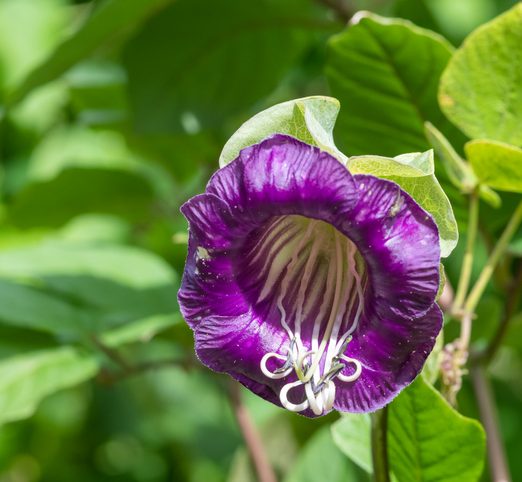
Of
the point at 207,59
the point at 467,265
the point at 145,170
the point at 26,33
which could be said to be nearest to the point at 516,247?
the point at 467,265

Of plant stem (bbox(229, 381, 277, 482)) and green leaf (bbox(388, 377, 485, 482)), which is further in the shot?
plant stem (bbox(229, 381, 277, 482))

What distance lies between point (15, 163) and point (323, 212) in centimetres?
134

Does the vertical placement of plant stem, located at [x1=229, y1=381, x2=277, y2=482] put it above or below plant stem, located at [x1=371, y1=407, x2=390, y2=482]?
below

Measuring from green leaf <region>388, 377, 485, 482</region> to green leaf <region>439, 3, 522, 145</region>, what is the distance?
243 millimetres

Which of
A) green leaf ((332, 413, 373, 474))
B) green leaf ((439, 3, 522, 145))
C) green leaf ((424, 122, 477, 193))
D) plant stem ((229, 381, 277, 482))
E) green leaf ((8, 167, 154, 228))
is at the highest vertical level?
green leaf ((439, 3, 522, 145))

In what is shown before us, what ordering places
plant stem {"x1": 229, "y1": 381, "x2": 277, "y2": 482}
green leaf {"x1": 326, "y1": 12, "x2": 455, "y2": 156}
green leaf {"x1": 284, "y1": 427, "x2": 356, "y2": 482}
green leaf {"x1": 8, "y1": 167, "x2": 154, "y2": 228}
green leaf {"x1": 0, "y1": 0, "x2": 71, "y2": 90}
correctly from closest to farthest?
green leaf {"x1": 326, "y1": 12, "x2": 455, "y2": 156} → green leaf {"x1": 284, "y1": 427, "x2": 356, "y2": 482} → plant stem {"x1": 229, "y1": 381, "x2": 277, "y2": 482} → green leaf {"x1": 8, "y1": 167, "x2": 154, "y2": 228} → green leaf {"x1": 0, "y1": 0, "x2": 71, "y2": 90}

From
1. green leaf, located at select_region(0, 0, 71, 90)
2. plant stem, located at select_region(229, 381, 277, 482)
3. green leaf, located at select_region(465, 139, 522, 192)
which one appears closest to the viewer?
green leaf, located at select_region(465, 139, 522, 192)

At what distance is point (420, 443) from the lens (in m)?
0.82

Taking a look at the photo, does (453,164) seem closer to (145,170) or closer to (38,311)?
(38,311)

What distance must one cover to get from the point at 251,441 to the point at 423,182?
674mm

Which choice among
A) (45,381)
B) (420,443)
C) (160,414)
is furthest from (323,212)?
(160,414)

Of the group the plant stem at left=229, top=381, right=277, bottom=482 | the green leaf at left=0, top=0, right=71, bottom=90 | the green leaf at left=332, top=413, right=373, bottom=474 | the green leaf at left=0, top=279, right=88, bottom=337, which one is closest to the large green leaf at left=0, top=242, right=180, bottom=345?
the green leaf at left=0, top=279, right=88, bottom=337

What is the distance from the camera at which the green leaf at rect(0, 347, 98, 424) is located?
1080 millimetres

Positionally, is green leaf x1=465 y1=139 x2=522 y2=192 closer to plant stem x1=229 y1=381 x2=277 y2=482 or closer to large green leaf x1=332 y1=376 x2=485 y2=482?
large green leaf x1=332 y1=376 x2=485 y2=482
